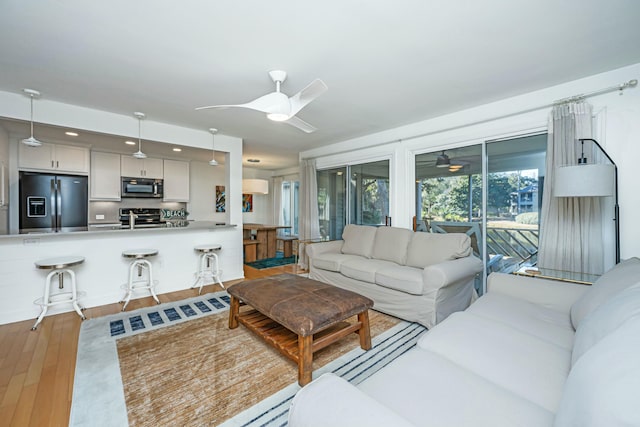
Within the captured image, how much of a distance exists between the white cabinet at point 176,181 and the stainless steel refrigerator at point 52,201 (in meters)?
1.35

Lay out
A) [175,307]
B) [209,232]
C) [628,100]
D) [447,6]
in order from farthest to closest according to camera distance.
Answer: [209,232]
[175,307]
[628,100]
[447,6]

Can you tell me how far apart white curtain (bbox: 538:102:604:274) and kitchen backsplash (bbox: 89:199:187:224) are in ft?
22.1

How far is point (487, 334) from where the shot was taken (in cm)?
148

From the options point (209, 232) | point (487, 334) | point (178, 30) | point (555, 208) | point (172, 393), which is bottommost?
point (172, 393)

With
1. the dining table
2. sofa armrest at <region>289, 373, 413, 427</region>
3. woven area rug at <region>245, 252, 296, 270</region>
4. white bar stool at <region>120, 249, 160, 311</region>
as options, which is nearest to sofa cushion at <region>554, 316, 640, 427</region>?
sofa armrest at <region>289, 373, 413, 427</region>

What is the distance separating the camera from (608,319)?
98cm

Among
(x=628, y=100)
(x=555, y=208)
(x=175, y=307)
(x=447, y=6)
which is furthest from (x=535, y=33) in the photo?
(x=175, y=307)

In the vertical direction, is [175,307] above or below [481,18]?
below

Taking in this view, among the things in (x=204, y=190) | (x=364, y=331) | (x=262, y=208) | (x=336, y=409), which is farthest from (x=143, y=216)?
(x=336, y=409)

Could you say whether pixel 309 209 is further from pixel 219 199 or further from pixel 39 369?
pixel 39 369

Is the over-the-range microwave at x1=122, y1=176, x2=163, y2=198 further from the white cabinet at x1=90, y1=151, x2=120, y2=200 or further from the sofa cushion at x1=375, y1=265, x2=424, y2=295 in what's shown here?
the sofa cushion at x1=375, y1=265, x2=424, y2=295

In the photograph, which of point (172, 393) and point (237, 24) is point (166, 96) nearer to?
point (237, 24)

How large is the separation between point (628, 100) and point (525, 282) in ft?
6.26

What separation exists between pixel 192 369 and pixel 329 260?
2078 millimetres
